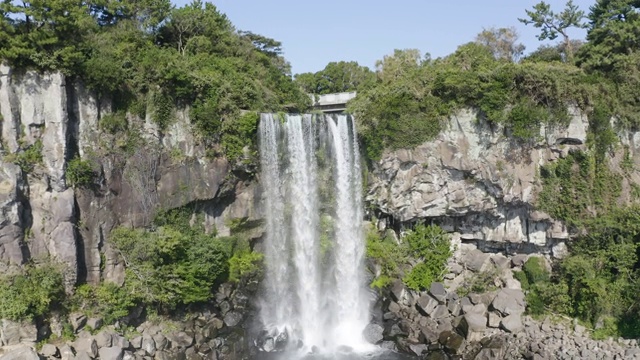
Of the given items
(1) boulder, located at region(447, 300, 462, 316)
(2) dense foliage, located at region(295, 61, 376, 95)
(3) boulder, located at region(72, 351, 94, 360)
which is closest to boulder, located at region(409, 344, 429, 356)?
(1) boulder, located at region(447, 300, 462, 316)

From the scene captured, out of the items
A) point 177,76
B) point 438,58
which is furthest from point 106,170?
point 438,58

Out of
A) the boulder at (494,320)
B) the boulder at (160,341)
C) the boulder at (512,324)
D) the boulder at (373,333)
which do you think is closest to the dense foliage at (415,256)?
the boulder at (373,333)

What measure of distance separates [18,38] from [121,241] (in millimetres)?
8561

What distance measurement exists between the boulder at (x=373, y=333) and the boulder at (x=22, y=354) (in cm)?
1309

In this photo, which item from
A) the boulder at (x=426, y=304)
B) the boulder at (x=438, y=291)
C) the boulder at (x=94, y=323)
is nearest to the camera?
the boulder at (x=94, y=323)

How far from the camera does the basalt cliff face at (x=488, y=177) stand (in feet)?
77.9

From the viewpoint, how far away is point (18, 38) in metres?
17.8

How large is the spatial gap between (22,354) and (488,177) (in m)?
20.7

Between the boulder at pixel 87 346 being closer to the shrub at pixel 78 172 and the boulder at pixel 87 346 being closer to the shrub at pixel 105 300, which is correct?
the shrub at pixel 105 300

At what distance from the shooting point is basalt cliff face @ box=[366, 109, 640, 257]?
2373cm

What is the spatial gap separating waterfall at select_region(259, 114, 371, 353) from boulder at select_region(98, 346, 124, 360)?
21.9ft

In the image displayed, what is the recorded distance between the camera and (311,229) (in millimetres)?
24312

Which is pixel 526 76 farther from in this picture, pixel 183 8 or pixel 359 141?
pixel 183 8

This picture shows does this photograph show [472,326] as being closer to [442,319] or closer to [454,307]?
[442,319]
